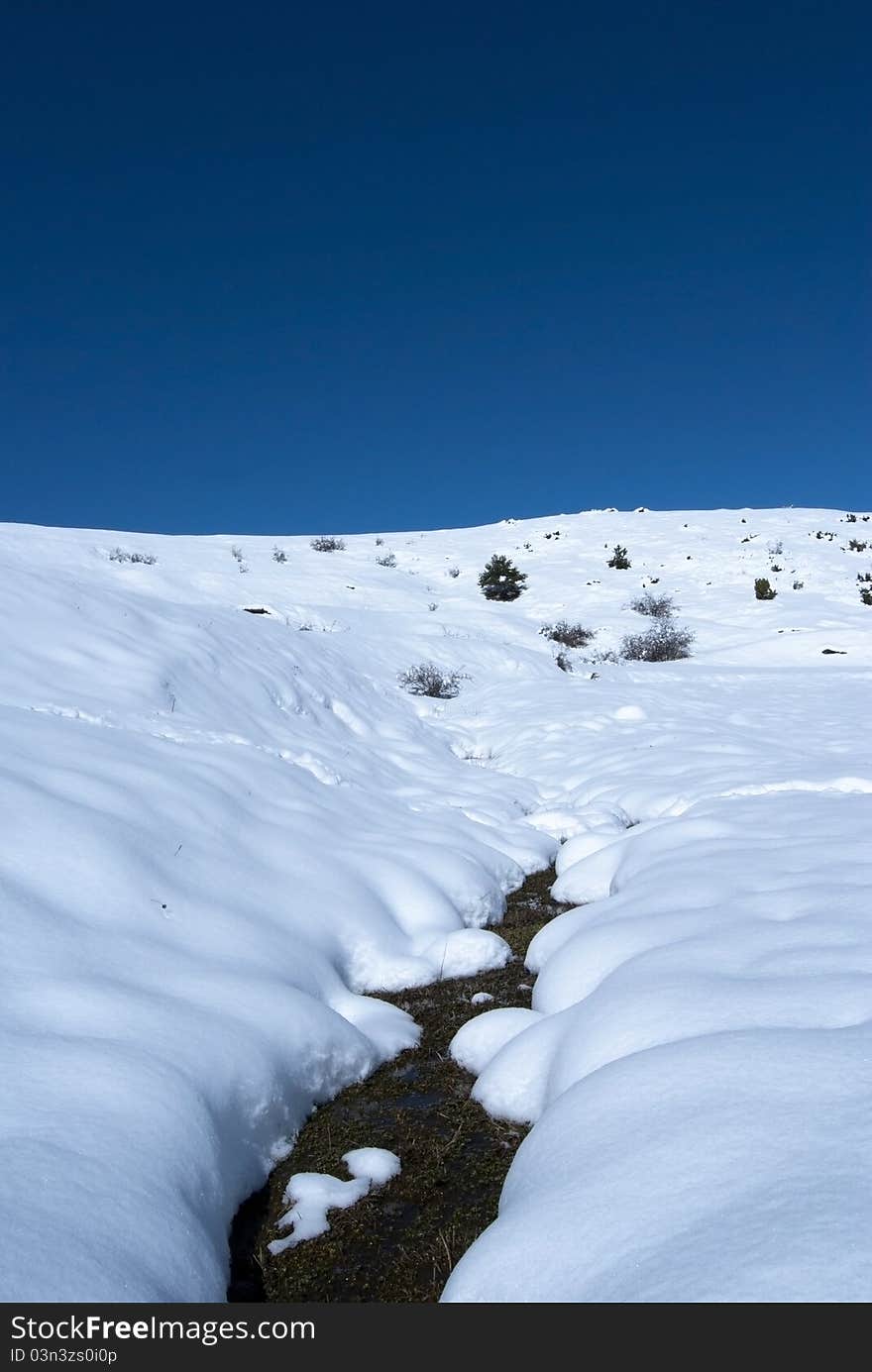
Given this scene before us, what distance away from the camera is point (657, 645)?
14.2 m

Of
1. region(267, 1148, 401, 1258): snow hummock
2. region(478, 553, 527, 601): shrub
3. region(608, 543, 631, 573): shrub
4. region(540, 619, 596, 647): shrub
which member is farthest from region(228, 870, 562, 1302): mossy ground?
region(608, 543, 631, 573): shrub

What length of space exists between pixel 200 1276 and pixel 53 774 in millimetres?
2571

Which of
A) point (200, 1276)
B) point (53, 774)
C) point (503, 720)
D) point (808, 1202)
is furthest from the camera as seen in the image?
point (503, 720)

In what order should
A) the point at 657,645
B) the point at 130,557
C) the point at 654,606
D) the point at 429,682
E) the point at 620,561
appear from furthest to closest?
the point at 620,561 → the point at 654,606 → the point at 130,557 → the point at 657,645 → the point at 429,682

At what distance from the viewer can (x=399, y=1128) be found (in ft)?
9.21

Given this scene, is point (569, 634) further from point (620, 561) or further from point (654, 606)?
point (620, 561)

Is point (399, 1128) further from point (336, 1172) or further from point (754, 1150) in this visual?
point (754, 1150)

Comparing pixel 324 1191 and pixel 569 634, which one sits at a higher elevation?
pixel 569 634

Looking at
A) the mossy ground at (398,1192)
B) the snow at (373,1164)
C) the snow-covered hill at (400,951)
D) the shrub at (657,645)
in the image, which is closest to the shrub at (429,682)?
the snow-covered hill at (400,951)

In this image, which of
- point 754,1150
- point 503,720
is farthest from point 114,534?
point 754,1150

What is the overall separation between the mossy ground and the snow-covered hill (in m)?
0.11

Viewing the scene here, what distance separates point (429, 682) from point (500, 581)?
8.07 metres

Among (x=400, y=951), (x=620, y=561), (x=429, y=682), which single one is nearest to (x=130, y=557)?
(x=429, y=682)

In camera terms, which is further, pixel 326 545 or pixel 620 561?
pixel 326 545
